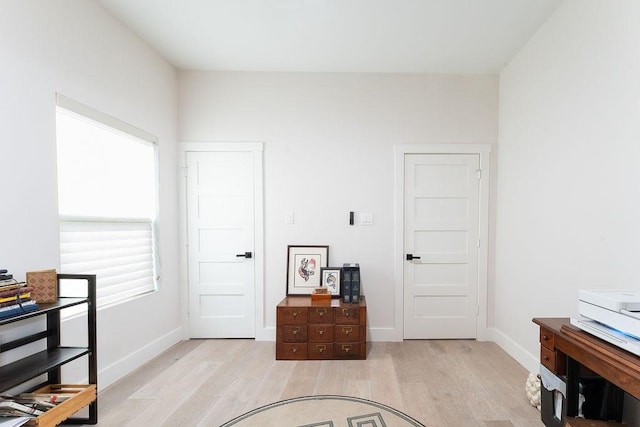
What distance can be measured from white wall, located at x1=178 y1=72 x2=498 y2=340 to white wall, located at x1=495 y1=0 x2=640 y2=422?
620 mm

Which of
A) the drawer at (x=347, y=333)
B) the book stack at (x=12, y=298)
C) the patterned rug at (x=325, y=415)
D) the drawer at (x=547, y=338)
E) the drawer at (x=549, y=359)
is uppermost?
the book stack at (x=12, y=298)

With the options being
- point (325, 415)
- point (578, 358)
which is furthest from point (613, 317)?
point (325, 415)

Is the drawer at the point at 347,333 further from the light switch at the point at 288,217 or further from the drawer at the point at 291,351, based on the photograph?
the light switch at the point at 288,217

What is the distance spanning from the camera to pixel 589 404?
1666 mm

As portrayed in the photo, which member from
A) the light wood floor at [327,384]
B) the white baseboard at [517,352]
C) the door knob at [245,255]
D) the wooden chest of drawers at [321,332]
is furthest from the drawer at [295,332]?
the white baseboard at [517,352]

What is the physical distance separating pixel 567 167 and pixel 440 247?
1371mm

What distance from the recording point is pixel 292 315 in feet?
9.43

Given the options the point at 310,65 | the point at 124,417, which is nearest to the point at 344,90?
the point at 310,65

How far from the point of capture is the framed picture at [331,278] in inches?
126

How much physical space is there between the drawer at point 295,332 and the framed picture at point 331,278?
495 millimetres

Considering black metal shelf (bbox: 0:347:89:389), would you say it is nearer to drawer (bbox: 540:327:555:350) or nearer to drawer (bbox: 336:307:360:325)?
drawer (bbox: 336:307:360:325)

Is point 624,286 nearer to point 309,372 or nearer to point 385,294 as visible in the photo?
point 385,294

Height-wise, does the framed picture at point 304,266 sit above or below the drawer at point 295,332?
above

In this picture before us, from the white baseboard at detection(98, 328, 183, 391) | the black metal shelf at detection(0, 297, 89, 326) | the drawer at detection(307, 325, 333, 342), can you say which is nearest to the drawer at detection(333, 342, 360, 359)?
the drawer at detection(307, 325, 333, 342)
